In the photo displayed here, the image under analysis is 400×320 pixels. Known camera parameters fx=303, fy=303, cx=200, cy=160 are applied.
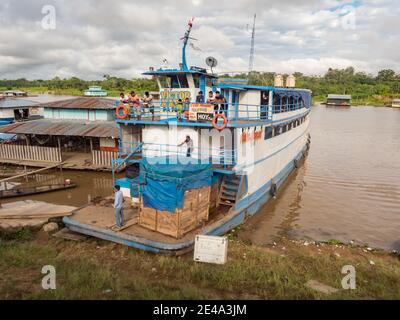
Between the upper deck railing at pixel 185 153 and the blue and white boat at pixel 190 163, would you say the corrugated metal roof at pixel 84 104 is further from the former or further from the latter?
the upper deck railing at pixel 185 153

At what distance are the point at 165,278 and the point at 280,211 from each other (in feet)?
31.1

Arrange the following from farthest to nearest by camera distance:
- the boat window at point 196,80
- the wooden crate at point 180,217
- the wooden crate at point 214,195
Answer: the boat window at point 196,80
the wooden crate at point 214,195
the wooden crate at point 180,217

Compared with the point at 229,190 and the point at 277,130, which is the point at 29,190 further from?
the point at 277,130

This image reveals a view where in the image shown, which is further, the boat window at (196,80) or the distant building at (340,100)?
the distant building at (340,100)

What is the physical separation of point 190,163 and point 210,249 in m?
3.36

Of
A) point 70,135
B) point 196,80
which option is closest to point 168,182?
point 196,80

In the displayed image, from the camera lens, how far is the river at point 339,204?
43.0ft

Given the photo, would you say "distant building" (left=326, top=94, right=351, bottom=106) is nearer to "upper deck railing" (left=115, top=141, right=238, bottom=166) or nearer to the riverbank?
"upper deck railing" (left=115, top=141, right=238, bottom=166)

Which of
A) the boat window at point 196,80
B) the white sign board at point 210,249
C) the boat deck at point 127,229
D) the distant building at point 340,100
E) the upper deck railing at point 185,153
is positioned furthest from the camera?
the distant building at point 340,100

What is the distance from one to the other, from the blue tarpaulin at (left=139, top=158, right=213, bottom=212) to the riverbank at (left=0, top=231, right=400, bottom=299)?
5.22 ft

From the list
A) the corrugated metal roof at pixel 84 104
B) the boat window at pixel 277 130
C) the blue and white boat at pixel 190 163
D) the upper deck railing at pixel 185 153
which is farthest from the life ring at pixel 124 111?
the corrugated metal roof at pixel 84 104
